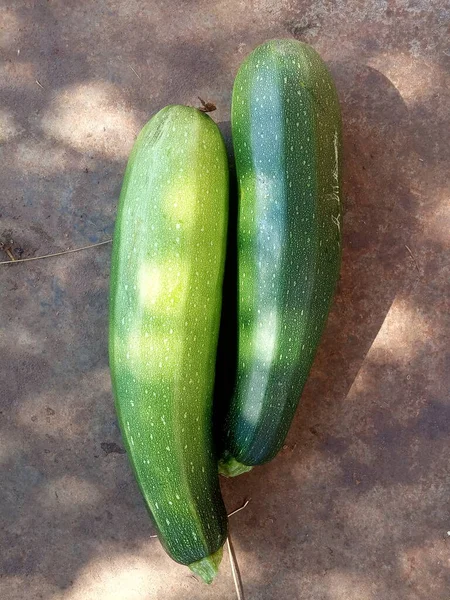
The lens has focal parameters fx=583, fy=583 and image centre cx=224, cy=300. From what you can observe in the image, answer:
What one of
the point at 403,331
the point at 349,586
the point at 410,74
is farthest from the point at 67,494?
the point at 410,74

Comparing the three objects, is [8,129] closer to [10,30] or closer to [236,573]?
[10,30]

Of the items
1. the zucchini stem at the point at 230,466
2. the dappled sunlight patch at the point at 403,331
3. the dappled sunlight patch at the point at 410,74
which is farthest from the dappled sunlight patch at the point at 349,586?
the dappled sunlight patch at the point at 410,74

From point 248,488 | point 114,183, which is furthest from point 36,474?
point 114,183

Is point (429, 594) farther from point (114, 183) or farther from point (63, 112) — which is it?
point (63, 112)

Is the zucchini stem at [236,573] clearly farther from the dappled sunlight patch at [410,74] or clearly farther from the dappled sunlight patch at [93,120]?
the dappled sunlight patch at [410,74]

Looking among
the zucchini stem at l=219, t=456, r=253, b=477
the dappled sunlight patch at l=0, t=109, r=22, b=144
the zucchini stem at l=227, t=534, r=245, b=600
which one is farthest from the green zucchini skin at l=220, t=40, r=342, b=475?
the dappled sunlight patch at l=0, t=109, r=22, b=144

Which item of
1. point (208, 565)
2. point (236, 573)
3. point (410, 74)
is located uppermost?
point (410, 74)

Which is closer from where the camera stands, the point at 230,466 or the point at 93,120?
the point at 230,466

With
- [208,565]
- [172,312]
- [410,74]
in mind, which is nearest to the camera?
[172,312]
